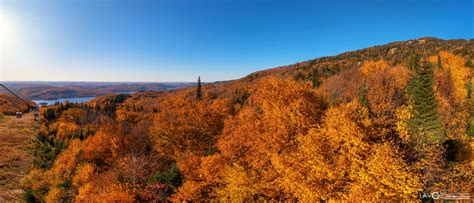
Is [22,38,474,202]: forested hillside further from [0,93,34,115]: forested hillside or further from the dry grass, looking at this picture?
[0,93,34,115]: forested hillside

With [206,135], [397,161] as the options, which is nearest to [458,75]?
[397,161]

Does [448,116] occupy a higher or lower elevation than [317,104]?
lower

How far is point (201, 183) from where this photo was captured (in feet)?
111

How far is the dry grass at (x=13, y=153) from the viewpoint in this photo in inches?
2601

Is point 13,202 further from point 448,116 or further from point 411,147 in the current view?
point 448,116

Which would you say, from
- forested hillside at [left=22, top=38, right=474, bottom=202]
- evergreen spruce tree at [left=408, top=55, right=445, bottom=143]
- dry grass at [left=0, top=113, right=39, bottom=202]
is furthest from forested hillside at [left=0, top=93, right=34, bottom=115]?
evergreen spruce tree at [left=408, top=55, right=445, bottom=143]

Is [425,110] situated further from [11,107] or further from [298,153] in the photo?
[11,107]

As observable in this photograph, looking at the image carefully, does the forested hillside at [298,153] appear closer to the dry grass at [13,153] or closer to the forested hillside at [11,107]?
the dry grass at [13,153]

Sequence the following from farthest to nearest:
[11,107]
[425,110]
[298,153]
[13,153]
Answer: [11,107] < [13,153] < [425,110] < [298,153]

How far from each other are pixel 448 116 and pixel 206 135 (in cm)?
5192

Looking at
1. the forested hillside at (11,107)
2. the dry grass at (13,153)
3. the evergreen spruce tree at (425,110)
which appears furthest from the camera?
the forested hillside at (11,107)

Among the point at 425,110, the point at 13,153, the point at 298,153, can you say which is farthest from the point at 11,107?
the point at 425,110

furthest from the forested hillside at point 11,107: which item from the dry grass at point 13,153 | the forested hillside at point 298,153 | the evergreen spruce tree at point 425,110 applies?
the evergreen spruce tree at point 425,110

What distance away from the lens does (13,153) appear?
9956cm
